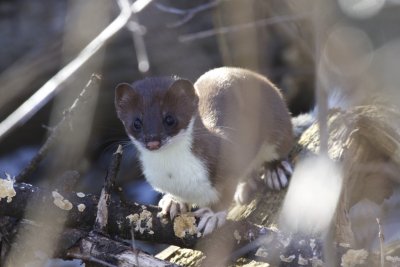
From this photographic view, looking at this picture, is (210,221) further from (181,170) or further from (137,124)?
(137,124)

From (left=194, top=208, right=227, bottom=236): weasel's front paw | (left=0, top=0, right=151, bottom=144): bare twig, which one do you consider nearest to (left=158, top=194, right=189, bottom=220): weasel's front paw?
(left=194, top=208, right=227, bottom=236): weasel's front paw

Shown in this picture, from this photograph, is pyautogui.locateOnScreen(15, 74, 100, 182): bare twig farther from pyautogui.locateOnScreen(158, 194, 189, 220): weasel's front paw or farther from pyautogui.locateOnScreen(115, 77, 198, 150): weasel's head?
pyautogui.locateOnScreen(158, 194, 189, 220): weasel's front paw

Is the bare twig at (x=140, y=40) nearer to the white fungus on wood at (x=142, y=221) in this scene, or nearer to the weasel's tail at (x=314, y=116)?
the weasel's tail at (x=314, y=116)

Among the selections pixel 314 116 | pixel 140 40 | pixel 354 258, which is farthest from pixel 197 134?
pixel 140 40

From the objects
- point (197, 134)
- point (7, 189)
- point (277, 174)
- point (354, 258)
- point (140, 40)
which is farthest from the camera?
point (140, 40)

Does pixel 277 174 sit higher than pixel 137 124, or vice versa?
pixel 137 124

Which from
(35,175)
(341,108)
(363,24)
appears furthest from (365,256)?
(35,175)

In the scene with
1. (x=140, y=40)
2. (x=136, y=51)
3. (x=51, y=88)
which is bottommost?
(x=51, y=88)

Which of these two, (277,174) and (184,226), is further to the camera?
(277,174)

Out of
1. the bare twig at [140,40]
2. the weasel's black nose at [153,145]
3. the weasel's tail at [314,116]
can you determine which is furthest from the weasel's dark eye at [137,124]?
A: the bare twig at [140,40]
